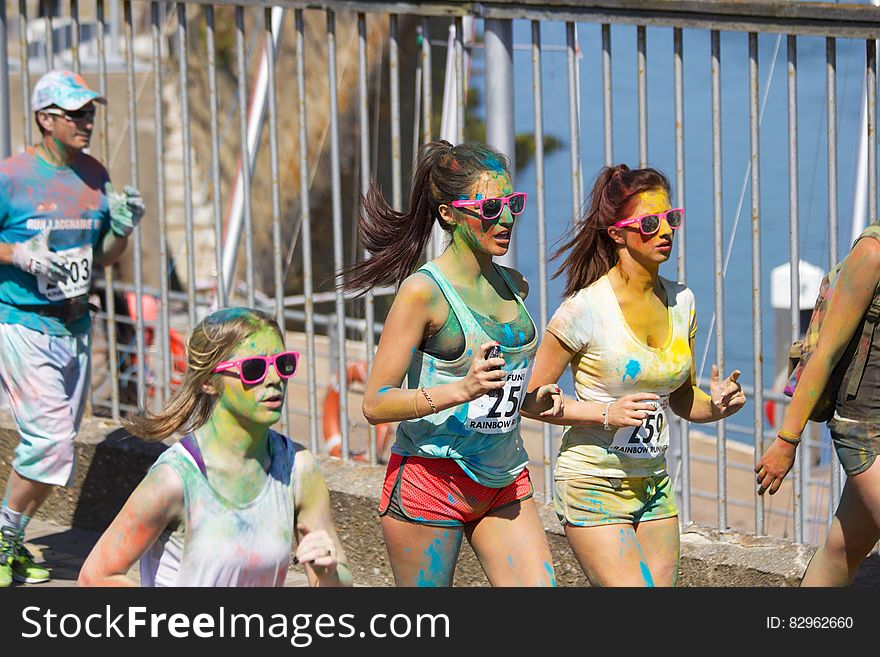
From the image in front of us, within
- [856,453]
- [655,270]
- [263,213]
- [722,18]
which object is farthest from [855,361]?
[263,213]

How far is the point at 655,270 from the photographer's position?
448 centimetres

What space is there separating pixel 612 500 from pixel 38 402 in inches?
103

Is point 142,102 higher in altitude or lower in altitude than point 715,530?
higher

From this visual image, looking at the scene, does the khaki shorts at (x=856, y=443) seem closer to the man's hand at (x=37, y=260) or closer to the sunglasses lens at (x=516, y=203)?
the sunglasses lens at (x=516, y=203)

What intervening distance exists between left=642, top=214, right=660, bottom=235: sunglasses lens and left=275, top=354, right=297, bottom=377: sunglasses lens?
1341 millimetres

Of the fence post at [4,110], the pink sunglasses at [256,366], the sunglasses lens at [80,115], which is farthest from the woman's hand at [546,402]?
the fence post at [4,110]

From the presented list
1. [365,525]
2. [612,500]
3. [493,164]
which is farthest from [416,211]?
[365,525]

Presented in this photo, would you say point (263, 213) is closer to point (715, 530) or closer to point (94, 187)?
point (94, 187)

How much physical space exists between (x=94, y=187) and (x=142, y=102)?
39.0ft

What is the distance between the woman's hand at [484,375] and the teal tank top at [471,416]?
38 cm

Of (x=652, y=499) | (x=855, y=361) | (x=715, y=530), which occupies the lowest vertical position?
(x=715, y=530)
